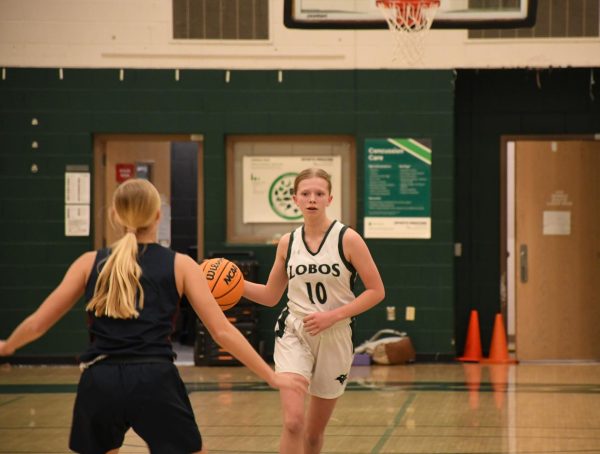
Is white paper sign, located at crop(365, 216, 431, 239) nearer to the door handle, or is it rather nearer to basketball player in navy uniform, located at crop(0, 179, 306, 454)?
the door handle

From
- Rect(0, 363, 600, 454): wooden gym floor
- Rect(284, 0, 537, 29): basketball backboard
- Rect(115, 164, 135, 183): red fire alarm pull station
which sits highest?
Rect(284, 0, 537, 29): basketball backboard

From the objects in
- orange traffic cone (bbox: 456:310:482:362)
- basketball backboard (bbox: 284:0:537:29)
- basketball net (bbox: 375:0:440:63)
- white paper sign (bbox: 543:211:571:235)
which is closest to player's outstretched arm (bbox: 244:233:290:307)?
basketball backboard (bbox: 284:0:537:29)

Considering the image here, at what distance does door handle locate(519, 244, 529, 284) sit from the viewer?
38.9ft

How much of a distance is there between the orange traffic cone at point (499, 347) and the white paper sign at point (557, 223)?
113cm

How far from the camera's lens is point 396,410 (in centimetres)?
833

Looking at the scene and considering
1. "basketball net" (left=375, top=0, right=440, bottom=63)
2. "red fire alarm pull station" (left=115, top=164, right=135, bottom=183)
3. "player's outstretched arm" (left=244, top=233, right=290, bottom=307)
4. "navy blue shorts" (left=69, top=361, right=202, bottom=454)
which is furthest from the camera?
"red fire alarm pull station" (left=115, top=164, right=135, bottom=183)

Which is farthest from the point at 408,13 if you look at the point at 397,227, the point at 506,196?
the point at 506,196

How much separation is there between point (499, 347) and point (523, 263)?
0.99 metres

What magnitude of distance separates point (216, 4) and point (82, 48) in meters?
1.52

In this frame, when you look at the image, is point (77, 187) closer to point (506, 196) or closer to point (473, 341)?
point (473, 341)

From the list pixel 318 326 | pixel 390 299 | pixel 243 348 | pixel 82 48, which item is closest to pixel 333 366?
pixel 318 326

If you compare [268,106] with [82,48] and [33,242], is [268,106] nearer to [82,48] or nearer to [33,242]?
[82,48]

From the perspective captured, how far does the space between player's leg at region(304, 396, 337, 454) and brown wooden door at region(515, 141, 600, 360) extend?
7.13 meters

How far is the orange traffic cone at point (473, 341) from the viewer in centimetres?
1165
